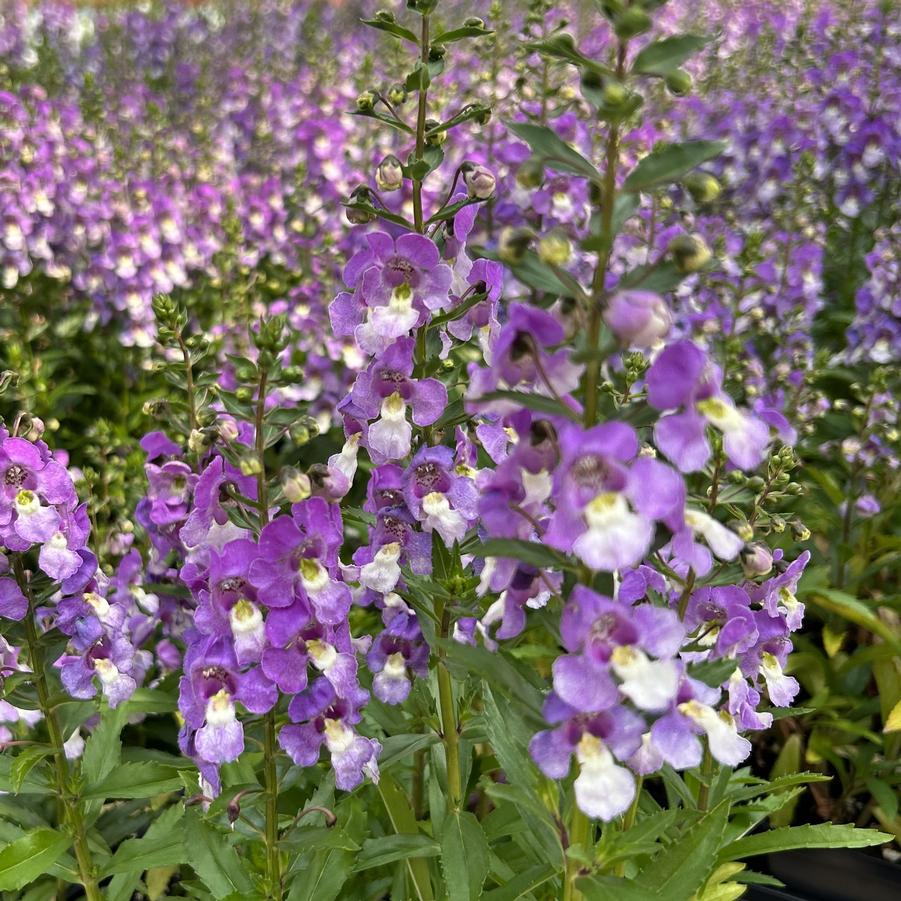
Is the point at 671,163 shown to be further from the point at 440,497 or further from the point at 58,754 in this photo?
the point at 58,754

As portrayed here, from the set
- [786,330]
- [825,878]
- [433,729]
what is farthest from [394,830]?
[786,330]

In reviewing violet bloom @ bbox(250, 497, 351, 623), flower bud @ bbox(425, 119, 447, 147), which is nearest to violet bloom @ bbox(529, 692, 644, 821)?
violet bloom @ bbox(250, 497, 351, 623)

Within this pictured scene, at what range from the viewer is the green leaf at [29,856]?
6.98 ft

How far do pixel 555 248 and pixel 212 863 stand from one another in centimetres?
165

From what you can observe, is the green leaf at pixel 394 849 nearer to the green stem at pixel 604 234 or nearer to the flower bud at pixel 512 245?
the green stem at pixel 604 234

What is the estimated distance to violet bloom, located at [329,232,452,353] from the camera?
74.8 inches

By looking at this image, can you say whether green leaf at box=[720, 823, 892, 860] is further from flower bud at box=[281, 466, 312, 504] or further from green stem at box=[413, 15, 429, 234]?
green stem at box=[413, 15, 429, 234]

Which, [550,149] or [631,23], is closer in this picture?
[631,23]

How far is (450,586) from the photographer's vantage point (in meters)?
2.04

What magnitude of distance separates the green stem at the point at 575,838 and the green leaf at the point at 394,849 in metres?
0.48

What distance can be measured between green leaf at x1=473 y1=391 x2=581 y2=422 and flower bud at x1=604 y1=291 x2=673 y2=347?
0.13 metres

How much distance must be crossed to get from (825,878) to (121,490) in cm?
281

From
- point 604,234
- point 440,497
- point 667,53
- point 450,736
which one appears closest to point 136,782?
point 450,736

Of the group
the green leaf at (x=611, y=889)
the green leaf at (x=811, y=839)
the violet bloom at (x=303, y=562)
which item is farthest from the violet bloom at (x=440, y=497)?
the green leaf at (x=811, y=839)
